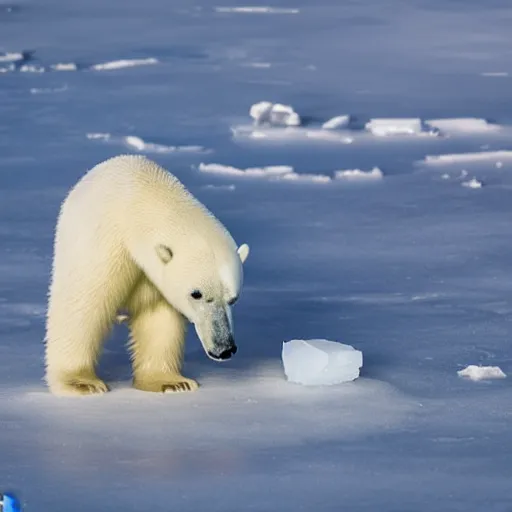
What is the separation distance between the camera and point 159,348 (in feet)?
13.2

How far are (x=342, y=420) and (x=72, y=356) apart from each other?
2.41 ft

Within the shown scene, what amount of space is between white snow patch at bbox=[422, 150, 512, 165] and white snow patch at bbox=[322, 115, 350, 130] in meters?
0.83

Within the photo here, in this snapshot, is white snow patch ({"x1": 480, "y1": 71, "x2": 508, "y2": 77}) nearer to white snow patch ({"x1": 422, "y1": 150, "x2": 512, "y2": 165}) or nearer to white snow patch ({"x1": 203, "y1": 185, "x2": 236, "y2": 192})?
white snow patch ({"x1": 422, "y1": 150, "x2": 512, "y2": 165})

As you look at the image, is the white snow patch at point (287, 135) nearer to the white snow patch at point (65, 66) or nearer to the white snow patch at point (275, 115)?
the white snow patch at point (275, 115)

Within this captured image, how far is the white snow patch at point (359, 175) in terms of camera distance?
286 inches

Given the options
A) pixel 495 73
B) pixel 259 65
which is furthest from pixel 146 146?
pixel 495 73

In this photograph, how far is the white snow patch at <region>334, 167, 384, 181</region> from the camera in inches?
286

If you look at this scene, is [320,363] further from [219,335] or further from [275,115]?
[275,115]

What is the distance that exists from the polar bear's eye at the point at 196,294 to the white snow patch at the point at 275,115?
16.0 feet

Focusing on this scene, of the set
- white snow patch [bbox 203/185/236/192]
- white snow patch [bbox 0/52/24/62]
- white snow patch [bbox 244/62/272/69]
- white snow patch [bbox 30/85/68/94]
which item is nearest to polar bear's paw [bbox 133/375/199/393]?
white snow patch [bbox 203/185/236/192]

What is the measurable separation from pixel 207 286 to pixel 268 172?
143 inches

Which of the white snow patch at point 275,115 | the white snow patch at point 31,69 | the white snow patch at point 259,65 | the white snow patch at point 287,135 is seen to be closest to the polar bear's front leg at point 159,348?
the white snow patch at point 287,135

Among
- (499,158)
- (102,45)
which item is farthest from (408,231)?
(102,45)

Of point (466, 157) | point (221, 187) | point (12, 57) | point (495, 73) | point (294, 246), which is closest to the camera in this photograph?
point (294, 246)
